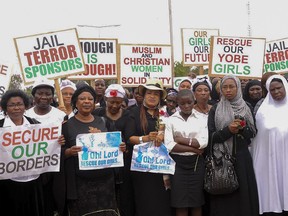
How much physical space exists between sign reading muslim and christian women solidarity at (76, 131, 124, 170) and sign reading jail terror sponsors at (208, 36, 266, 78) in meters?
4.22

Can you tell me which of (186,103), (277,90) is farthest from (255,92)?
(186,103)

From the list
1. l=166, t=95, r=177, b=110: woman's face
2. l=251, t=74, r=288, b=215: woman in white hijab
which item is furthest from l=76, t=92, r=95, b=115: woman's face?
l=166, t=95, r=177, b=110: woman's face

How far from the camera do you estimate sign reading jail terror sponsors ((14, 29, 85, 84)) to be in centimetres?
771

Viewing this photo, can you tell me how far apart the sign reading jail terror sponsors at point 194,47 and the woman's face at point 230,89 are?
5438 millimetres

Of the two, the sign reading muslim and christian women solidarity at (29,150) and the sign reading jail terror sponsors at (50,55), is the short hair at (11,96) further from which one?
the sign reading jail terror sponsors at (50,55)

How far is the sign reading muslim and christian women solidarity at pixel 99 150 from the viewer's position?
4793 millimetres

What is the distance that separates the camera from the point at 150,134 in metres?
5.27

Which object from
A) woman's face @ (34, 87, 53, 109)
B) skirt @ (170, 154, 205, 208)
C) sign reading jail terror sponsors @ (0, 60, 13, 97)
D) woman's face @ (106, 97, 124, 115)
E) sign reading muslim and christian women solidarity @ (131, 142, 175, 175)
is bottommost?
skirt @ (170, 154, 205, 208)

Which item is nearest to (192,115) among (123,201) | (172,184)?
(172,184)

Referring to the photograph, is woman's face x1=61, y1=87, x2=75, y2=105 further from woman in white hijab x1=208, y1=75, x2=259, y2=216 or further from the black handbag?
the black handbag

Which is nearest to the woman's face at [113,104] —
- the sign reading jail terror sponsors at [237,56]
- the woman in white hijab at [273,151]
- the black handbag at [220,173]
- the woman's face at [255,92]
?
the black handbag at [220,173]

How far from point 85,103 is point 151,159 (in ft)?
3.49

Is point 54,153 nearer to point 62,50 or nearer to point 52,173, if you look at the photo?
point 52,173

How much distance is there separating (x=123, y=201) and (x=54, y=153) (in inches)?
48.1
